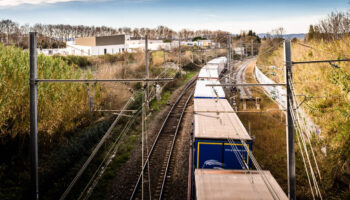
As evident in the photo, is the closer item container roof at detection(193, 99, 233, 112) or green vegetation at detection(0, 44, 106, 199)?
green vegetation at detection(0, 44, 106, 199)

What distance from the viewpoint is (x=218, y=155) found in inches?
337

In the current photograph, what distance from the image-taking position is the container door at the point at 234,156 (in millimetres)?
8297

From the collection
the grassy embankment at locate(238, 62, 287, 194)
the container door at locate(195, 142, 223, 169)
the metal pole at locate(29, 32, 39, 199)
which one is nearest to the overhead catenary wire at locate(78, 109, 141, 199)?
the metal pole at locate(29, 32, 39, 199)

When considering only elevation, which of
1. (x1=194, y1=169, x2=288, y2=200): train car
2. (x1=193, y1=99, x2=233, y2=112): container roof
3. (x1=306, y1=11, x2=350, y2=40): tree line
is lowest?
(x1=194, y1=169, x2=288, y2=200): train car

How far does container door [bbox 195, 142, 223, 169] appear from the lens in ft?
28.0

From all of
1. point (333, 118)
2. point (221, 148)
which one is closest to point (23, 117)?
point (221, 148)

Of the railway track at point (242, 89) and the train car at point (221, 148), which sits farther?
the railway track at point (242, 89)

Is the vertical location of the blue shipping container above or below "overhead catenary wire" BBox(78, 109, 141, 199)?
above

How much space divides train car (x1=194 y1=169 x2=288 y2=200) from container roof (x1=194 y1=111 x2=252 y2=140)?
1866mm

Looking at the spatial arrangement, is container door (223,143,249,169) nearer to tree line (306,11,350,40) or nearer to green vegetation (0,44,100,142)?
green vegetation (0,44,100,142)

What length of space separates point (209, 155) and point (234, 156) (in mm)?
841

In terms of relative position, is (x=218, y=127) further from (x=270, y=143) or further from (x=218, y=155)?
(x=270, y=143)

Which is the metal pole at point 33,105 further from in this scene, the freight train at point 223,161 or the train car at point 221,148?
the train car at point 221,148

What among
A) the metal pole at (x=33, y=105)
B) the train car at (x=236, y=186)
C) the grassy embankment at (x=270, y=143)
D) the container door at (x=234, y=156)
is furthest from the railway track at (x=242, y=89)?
the metal pole at (x=33, y=105)
